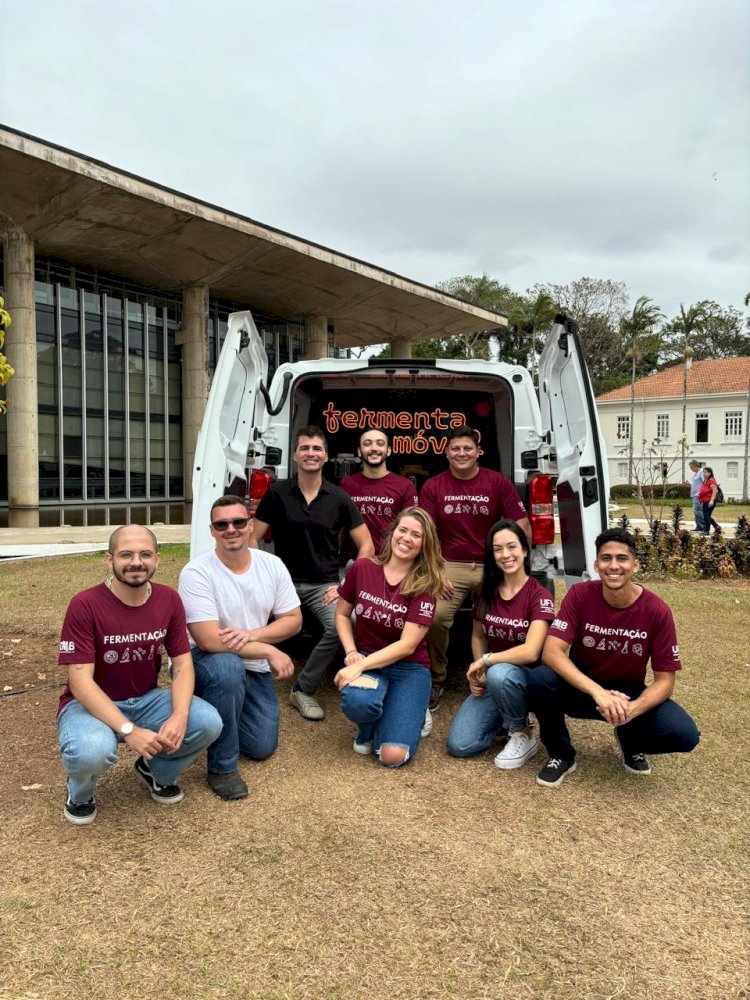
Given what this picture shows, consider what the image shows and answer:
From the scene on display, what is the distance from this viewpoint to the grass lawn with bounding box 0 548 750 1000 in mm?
2115

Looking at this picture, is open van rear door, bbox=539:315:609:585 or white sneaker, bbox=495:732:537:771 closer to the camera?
white sneaker, bbox=495:732:537:771

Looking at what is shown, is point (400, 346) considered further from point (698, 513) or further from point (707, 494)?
point (707, 494)

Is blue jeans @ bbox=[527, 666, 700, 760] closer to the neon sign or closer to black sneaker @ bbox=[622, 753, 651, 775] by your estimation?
black sneaker @ bbox=[622, 753, 651, 775]

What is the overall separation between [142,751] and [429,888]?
46.1 inches

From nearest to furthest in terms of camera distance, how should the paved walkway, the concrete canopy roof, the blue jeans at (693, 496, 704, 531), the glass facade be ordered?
1. the paved walkway
2. the blue jeans at (693, 496, 704, 531)
3. the concrete canopy roof
4. the glass facade

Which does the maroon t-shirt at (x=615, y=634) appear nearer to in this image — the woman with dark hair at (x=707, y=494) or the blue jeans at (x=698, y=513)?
the woman with dark hair at (x=707, y=494)

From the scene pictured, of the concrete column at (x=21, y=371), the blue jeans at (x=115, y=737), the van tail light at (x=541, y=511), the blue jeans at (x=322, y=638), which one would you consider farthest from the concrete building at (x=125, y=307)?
the blue jeans at (x=115, y=737)

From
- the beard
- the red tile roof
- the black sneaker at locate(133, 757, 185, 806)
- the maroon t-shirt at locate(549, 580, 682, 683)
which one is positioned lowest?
the black sneaker at locate(133, 757, 185, 806)

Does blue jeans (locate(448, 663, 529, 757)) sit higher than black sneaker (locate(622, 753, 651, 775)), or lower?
higher

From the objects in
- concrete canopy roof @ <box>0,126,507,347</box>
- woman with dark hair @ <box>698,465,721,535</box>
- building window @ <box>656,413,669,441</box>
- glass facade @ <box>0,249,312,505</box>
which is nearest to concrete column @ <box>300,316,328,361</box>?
concrete canopy roof @ <box>0,126,507,347</box>

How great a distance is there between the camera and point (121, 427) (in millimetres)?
26547

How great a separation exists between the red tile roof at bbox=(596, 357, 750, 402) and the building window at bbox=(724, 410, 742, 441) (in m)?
1.28

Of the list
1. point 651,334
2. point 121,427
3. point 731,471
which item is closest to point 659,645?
point 121,427

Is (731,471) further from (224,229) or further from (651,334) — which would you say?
(224,229)
